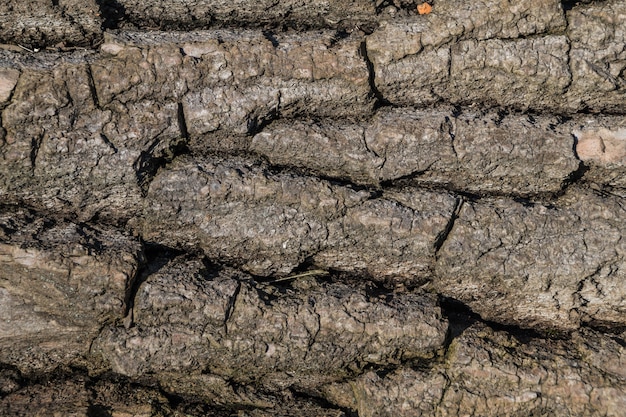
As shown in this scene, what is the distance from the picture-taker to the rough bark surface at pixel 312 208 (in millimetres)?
3639

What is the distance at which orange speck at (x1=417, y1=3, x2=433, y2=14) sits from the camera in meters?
4.13

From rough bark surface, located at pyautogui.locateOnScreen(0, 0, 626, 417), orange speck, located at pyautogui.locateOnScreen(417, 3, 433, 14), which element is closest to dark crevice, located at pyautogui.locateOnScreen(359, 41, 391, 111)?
rough bark surface, located at pyautogui.locateOnScreen(0, 0, 626, 417)

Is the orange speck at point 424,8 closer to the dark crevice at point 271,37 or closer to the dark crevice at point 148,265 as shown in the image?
the dark crevice at point 271,37

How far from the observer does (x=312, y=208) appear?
3.84m

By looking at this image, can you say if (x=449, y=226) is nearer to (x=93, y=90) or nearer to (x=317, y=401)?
(x=317, y=401)

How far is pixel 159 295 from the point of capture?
3.62 metres

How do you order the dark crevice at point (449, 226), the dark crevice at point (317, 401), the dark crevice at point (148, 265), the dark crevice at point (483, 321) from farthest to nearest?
1. the dark crevice at point (483, 321)
2. the dark crevice at point (449, 226)
3. the dark crevice at point (317, 401)
4. the dark crevice at point (148, 265)

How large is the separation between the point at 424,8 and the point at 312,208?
143 cm

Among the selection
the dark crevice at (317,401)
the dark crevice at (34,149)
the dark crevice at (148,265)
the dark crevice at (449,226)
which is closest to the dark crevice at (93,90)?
the dark crevice at (34,149)

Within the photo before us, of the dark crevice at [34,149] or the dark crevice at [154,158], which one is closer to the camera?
the dark crevice at [34,149]

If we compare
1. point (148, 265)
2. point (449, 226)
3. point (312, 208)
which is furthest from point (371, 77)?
point (148, 265)

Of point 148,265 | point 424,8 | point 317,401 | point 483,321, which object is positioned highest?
point 424,8

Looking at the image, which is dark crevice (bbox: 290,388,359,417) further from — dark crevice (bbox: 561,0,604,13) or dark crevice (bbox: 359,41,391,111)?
dark crevice (bbox: 561,0,604,13)

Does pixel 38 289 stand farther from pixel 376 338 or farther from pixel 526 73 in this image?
pixel 526 73
